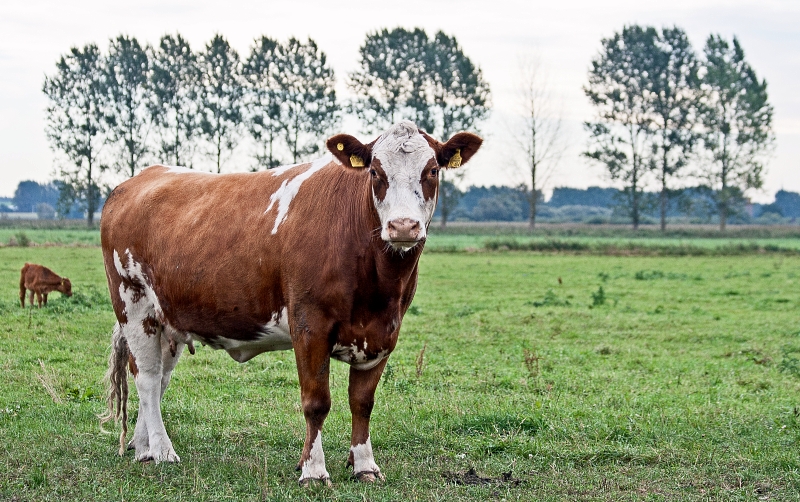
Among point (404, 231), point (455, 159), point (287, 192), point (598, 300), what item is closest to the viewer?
point (404, 231)

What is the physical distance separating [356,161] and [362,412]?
71.5 inches

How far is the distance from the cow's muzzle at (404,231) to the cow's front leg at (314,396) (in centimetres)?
96

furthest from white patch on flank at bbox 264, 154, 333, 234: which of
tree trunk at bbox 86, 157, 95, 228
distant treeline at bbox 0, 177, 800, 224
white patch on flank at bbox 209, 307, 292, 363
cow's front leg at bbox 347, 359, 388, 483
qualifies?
tree trunk at bbox 86, 157, 95, 228

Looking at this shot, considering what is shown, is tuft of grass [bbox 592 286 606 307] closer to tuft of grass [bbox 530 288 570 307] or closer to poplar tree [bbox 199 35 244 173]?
tuft of grass [bbox 530 288 570 307]

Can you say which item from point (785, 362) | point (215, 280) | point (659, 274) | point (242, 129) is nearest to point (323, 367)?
point (215, 280)

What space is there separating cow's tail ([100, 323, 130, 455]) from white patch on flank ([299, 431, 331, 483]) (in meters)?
2.06

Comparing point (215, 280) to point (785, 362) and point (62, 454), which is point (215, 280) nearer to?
point (62, 454)

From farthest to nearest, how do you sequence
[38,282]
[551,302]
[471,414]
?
[551,302] < [38,282] < [471,414]

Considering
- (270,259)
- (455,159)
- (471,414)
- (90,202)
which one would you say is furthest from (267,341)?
(90,202)

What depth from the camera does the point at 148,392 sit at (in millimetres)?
6684

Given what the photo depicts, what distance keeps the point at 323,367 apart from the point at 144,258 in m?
2.11

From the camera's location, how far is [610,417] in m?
7.57

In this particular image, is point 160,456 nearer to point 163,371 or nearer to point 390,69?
point 163,371

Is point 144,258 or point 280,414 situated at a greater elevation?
point 144,258
